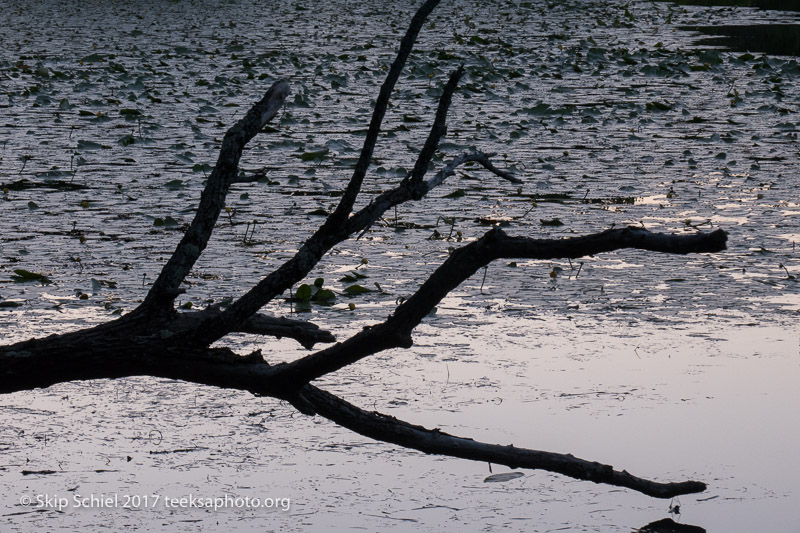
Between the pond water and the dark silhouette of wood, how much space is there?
52cm

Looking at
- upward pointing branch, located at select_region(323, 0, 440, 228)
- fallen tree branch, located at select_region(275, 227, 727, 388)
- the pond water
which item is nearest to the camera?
fallen tree branch, located at select_region(275, 227, 727, 388)

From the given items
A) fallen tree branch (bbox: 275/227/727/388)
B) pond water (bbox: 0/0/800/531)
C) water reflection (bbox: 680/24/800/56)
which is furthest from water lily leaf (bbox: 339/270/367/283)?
water reflection (bbox: 680/24/800/56)

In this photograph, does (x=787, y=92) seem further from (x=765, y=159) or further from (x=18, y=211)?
(x=18, y=211)

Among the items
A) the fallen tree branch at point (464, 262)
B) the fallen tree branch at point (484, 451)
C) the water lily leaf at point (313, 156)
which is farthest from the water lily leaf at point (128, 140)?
the fallen tree branch at point (464, 262)

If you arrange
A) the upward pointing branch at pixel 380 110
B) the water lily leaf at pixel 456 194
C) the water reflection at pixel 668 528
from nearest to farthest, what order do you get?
the upward pointing branch at pixel 380 110 → the water reflection at pixel 668 528 → the water lily leaf at pixel 456 194

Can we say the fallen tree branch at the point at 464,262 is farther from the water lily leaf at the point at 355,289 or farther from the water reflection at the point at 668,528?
the water lily leaf at the point at 355,289

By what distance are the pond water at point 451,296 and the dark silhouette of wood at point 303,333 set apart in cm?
52

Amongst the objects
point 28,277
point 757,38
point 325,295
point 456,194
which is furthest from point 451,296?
point 757,38

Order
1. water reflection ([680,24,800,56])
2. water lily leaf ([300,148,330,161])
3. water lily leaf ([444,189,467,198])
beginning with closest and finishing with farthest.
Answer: water lily leaf ([444,189,467,198]) → water lily leaf ([300,148,330,161]) → water reflection ([680,24,800,56])

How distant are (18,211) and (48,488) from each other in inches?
198

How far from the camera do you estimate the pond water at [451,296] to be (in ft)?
15.5

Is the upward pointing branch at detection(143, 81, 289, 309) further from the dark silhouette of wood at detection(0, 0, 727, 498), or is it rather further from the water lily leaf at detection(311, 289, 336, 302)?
the water lily leaf at detection(311, 289, 336, 302)

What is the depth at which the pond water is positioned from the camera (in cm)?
473

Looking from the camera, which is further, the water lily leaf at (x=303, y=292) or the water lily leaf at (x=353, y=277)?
the water lily leaf at (x=353, y=277)
